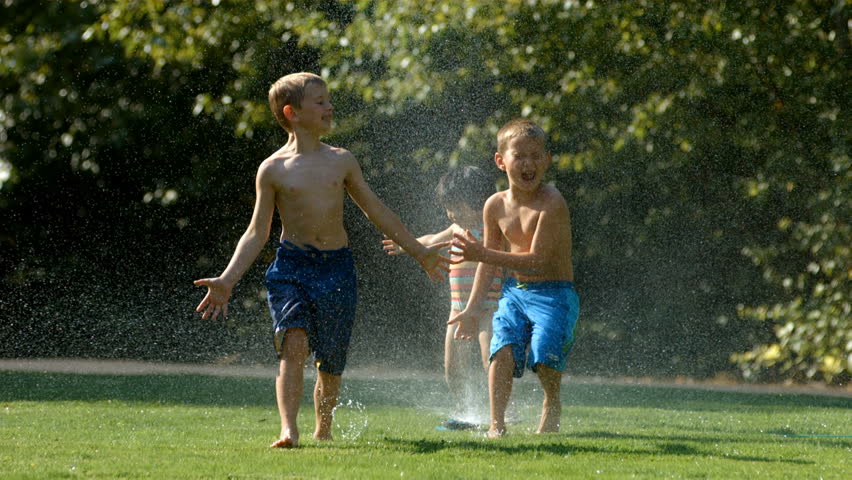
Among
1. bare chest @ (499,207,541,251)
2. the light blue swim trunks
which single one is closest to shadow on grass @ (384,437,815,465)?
the light blue swim trunks

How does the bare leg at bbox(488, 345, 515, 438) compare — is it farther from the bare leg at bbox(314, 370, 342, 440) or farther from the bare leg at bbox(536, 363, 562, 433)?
the bare leg at bbox(314, 370, 342, 440)

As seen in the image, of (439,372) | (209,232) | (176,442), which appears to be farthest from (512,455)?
(209,232)

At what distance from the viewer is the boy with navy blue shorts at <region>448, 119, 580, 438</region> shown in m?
4.73

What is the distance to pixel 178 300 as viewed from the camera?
11602 millimetres

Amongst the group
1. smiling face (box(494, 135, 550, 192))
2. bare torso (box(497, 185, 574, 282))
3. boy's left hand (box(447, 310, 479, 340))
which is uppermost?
smiling face (box(494, 135, 550, 192))

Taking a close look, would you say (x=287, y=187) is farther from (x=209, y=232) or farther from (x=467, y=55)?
(x=209, y=232)

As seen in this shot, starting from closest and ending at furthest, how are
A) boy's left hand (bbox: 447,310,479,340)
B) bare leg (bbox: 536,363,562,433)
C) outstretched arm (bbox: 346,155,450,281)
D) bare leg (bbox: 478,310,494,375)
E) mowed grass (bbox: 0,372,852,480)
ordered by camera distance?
1. mowed grass (bbox: 0,372,852,480)
2. outstretched arm (bbox: 346,155,450,281)
3. bare leg (bbox: 536,363,562,433)
4. boy's left hand (bbox: 447,310,479,340)
5. bare leg (bbox: 478,310,494,375)

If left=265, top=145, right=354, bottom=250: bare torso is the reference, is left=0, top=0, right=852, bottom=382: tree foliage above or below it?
above

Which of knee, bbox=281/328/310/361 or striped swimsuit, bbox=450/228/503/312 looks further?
striped swimsuit, bbox=450/228/503/312

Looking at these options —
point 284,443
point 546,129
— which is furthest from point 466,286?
point 546,129

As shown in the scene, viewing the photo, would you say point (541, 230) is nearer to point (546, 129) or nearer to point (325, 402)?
point (325, 402)

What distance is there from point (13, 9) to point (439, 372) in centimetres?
572

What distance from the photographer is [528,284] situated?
4910mm

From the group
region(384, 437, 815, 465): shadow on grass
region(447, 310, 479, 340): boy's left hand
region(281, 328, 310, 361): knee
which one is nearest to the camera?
region(384, 437, 815, 465): shadow on grass
